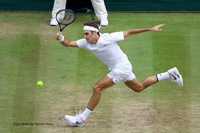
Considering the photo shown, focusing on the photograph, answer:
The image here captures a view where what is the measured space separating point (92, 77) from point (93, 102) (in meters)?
2.40

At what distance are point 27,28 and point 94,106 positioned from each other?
5315 millimetres

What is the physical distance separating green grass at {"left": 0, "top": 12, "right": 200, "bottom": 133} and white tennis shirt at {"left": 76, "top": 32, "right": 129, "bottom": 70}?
114cm

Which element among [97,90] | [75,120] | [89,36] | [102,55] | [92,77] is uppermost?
[89,36]

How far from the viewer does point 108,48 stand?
13.1 meters

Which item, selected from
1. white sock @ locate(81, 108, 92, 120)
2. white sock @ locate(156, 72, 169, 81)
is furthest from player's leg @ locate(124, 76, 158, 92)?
white sock @ locate(81, 108, 92, 120)

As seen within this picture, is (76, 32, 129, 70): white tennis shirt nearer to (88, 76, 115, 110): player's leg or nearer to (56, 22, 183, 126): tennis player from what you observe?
(56, 22, 183, 126): tennis player

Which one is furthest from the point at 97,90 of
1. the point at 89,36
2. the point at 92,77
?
the point at 92,77

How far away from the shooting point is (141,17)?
1877cm

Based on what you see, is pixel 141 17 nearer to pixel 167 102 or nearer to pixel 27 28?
pixel 27 28

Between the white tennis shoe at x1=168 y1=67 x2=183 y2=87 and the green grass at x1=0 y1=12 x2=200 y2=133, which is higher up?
the white tennis shoe at x1=168 y1=67 x2=183 y2=87

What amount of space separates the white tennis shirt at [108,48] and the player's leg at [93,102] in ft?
1.20

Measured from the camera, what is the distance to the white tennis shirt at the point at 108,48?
42.7 feet

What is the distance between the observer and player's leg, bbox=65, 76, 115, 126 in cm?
1306

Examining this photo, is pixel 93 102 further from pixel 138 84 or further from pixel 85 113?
pixel 138 84
